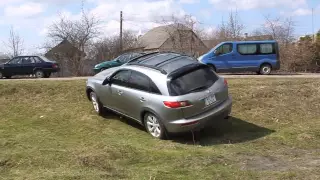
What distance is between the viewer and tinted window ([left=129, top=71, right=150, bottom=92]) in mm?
8586

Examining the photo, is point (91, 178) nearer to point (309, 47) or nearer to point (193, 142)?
point (193, 142)

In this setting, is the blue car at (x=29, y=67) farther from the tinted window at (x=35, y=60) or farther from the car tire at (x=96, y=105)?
the car tire at (x=96, y=105)

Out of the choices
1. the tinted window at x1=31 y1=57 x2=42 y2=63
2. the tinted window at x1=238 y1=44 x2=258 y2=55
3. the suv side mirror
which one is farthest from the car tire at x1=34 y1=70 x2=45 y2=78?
the suv side mirror

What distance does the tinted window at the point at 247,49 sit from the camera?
19.0 meters

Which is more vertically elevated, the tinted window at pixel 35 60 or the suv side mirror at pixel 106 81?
the tinted window at pixel 35 60

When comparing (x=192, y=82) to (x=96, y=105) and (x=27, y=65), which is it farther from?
(x=27, y=65)

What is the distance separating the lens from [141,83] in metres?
8.74

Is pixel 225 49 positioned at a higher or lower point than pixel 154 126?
higher

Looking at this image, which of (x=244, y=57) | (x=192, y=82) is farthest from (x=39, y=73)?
(x=192, y=82)

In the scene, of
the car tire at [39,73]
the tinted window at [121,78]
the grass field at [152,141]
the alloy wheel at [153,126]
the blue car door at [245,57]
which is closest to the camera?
the grass field at [152,141]

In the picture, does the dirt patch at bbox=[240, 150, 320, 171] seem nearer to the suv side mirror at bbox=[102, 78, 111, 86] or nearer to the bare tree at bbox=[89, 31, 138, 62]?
the suv side mirror at bbox=[102, 78, 111, 86]

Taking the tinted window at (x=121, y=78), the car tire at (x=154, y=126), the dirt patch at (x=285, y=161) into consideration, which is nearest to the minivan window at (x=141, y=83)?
the tinted window at (x=121, y=78)

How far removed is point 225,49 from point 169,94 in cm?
1144

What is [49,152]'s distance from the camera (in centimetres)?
697
